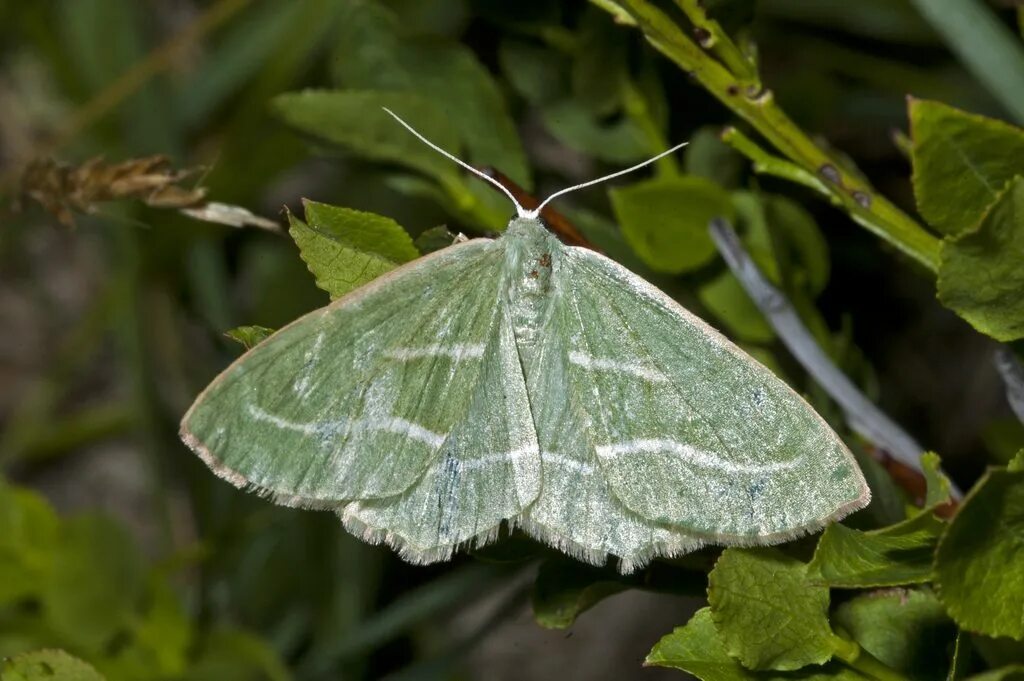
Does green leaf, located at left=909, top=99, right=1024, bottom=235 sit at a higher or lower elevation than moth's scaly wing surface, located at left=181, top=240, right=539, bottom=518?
higher

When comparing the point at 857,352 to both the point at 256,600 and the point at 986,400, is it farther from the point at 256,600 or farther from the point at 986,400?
the point at 986,400

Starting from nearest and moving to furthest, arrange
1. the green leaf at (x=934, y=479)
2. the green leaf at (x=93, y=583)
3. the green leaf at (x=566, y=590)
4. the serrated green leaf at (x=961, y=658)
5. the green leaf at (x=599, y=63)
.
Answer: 1. the serrated green leaf at (x=961, y=658)
2. the green leaf at (x=934, y=479)
3. the green leaf at (x=566, y=590)
4. the green leaf at (x=599, y=63)
5. the green leaf at (x=93, y=583)

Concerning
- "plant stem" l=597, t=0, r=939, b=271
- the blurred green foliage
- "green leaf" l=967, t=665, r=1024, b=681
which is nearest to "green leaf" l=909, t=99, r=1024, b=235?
the blurred green foliage

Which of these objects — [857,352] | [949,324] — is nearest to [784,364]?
[857,352]

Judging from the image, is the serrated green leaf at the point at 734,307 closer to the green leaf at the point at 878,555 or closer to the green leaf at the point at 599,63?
the green leaf at the point at 599,63

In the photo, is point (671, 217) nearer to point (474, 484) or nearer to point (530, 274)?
point (530, 274)

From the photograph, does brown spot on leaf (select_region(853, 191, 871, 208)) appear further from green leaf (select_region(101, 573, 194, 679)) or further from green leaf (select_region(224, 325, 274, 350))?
green leaf (select_region(101, 573, 194, 679))

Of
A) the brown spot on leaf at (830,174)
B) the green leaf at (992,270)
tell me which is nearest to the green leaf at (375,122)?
the brown spot on leaf at (830,174)
